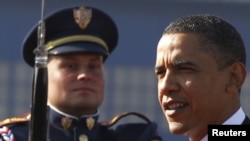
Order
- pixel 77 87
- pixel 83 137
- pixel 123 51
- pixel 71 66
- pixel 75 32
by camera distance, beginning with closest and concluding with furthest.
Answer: pixel 77 87 → pixel 71 66 → pixel 83 137 → pixel 75 32 → pixel 123 51

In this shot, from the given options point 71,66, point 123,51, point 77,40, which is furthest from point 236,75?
point 123,51

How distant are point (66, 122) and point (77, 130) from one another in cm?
9

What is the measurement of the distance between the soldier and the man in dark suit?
1.57 metres

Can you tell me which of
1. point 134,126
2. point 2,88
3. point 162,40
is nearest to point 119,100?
point 2,88

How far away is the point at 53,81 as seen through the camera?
541 centimetres

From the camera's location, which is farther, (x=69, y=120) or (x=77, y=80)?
(x=69, y=120)

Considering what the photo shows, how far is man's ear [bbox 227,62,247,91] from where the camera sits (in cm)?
381

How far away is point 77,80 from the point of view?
17.8ft

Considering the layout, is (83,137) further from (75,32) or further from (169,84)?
(169,84)

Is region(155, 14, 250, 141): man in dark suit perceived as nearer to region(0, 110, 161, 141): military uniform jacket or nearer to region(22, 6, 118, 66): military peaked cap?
region(0, 110, 161, 141): military uniform jacket

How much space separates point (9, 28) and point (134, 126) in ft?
20.4

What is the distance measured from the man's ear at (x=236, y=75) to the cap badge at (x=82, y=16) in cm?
220

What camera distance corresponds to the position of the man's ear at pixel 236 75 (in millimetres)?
3807

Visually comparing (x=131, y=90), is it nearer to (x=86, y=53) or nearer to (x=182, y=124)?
(x=86, y=53)
